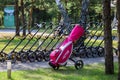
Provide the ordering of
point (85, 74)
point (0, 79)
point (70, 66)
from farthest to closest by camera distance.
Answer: point (70, 66) → point (85, 74) → point (0, 79)

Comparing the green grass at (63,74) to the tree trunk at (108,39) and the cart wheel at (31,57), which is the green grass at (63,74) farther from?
the cart wheel at (31,57)

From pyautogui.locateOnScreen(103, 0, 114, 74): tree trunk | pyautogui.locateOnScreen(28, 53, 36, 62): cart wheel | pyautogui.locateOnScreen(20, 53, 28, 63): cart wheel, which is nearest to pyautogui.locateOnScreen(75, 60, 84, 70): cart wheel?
pyautogui.locateOnScreen(103, 0, 114, 74): tree trunk

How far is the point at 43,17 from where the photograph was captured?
58719 mm

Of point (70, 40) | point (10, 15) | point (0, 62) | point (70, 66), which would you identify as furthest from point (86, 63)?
point (10, 15)

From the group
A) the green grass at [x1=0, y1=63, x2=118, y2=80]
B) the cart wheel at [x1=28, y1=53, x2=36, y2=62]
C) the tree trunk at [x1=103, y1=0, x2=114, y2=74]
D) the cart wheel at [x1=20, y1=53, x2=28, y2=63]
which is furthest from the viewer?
the cart wheel at [x1=28, y1=53, x2=36, y2=62]

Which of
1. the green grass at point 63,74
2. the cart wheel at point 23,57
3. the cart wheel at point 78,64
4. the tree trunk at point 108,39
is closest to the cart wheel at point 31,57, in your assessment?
the cart wheel at point 23,57

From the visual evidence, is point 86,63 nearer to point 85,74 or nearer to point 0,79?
point 85,74

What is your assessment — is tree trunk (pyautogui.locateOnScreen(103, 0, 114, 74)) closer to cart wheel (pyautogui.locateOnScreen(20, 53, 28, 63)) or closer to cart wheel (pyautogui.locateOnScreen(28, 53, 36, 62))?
cart wheel (pyautogui.locateOnScreen(28, 53, 36, 62))

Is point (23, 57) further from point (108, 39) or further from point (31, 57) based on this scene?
point (108, 39)

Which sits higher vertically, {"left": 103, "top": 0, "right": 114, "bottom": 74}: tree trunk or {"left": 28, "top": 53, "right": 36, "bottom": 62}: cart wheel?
{"left": 103, "top": 0, "right": 114, "bottom": 74}: tree trunk

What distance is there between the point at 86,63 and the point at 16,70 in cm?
300

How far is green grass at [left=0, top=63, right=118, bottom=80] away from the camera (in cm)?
1056

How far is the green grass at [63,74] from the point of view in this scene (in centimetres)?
1056

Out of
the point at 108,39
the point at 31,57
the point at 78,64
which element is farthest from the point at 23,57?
the point at 108,39
